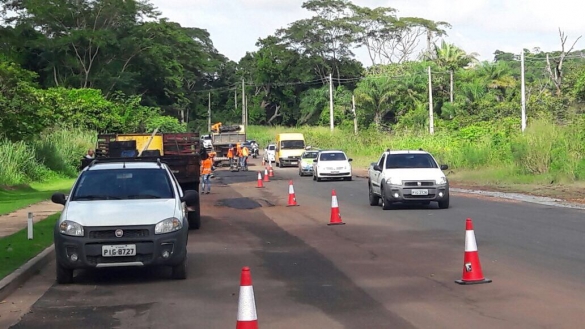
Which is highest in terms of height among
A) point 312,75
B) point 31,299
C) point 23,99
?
point 312,75

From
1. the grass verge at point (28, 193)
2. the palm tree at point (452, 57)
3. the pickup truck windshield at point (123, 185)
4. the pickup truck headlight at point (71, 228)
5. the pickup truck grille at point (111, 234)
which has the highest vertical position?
the palm tree at point (452, 57)

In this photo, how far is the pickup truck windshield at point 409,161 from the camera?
22562 millimetres

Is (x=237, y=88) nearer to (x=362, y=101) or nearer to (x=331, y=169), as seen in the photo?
(x=362, y=101)

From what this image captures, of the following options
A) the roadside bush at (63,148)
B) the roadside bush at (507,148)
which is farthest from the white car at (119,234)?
the roadside bush at (63,148)

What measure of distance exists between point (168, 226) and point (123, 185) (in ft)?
5.22

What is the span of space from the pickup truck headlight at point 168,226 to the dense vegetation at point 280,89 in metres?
22.3

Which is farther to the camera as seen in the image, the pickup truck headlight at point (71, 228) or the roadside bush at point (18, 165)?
the roadside bush at point (18, 165)

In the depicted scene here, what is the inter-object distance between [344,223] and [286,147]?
128 ft

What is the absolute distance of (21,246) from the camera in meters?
14.7

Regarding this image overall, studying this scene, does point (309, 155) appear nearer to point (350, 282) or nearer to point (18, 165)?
point (18, 165)

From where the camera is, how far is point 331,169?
38.8m

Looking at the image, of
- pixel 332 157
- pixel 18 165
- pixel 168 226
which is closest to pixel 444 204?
pixel 168 226

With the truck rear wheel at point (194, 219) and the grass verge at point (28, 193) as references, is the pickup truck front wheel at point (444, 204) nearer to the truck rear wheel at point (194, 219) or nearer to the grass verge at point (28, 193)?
the truck rear wheel at point (194, 219)

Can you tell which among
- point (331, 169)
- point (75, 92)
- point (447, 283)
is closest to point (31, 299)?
point (447, 283)
